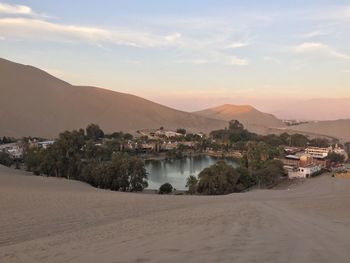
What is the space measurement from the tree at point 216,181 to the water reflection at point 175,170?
6.04 meters

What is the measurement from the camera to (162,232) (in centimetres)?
766

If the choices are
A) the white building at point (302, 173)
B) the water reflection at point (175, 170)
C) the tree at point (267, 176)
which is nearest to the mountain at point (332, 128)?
Answer: the water reflection at point (175, 170)

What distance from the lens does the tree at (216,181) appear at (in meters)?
26.6

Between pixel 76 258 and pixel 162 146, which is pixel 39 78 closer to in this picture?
pixel 162 146

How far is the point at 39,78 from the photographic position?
410ft

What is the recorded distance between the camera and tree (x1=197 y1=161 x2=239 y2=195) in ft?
87.2

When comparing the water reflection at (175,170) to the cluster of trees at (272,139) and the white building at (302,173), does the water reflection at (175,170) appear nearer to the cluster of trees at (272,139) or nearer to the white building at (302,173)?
the white building at (302,173)

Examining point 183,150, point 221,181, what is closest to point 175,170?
point 183,150

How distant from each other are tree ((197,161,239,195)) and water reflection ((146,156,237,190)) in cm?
604

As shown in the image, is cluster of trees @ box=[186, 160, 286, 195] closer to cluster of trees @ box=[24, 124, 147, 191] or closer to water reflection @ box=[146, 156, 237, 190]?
cluster of trees @ box=[24, 124, 147, 191]

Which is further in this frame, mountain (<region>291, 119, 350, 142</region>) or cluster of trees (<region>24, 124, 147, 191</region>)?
mountain (<region>291, 119, 350, 142</region>)

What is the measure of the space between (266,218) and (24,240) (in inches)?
184

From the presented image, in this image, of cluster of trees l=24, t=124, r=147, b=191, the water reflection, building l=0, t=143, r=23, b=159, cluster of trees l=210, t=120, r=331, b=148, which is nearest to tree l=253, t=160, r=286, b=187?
the water reflection

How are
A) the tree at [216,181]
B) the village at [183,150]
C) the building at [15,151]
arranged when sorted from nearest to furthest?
the tree at [216,181], the building at [15,151], the village at [183,150]
